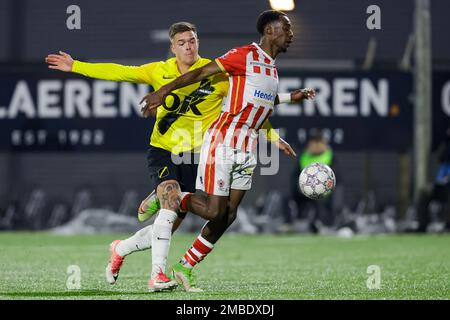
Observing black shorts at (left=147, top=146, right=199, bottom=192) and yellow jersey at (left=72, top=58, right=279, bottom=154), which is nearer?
black shorts at (left=147, top=146, right=199, bottom=192)

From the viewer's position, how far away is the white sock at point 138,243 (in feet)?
31.1

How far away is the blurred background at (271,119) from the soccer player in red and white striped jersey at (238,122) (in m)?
8.90

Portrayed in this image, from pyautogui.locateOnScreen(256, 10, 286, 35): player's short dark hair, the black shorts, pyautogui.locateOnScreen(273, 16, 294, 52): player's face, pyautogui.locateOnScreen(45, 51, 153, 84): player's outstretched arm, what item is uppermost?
pyautogui.locateOnScreen(256, 10, 286, 35): player's short dark hair

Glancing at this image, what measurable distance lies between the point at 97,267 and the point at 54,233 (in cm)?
866

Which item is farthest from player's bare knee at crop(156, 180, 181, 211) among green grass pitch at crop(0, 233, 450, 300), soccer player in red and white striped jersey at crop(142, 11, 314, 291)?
green grass pitch at crop(0, 233, 450, 300)

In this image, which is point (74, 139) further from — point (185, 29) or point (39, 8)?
point (185, 29)

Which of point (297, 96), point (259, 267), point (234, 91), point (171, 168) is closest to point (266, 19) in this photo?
point (234, 91)

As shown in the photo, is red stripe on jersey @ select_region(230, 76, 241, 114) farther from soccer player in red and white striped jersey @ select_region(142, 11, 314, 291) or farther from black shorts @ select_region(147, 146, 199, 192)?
black shorts @ select_region(147, 146, 199, 192)

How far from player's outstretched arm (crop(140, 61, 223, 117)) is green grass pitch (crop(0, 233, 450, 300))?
1391 millimetres

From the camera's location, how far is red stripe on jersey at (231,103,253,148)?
907 centimetres

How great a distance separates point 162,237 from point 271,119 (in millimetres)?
10433

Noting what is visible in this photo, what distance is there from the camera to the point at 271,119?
19375mm

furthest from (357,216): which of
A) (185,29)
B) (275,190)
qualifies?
(185,29)

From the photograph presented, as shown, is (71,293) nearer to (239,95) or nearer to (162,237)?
(162,237)
